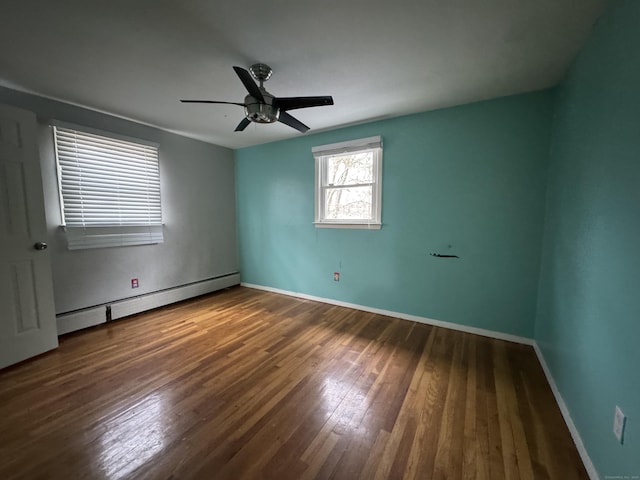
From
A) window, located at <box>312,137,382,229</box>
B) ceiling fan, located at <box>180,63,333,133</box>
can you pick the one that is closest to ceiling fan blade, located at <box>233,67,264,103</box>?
ceiling fan, located at <box>180,63,333,133</box>

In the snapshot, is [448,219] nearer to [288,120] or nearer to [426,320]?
[426,320]

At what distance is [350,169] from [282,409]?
9.21ft

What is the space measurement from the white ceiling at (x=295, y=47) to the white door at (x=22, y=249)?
55cm

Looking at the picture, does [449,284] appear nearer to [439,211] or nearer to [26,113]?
[439,211]

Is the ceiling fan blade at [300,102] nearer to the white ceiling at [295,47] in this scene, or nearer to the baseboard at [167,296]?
the white ceiling at [295,47]

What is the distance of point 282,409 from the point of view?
5.33ft

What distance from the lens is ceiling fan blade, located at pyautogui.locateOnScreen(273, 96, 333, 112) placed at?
1770mm

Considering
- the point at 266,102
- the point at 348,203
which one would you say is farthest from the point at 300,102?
the point at 348,203

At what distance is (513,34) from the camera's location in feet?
5.13

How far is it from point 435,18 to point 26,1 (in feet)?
7.38

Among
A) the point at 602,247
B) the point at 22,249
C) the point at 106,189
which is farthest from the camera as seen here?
the point at 106,189

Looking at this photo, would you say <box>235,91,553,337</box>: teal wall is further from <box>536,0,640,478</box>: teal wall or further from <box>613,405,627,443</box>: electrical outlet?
<box>613,405,627,443</box>: electrical outlet

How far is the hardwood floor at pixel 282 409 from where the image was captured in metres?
1.25

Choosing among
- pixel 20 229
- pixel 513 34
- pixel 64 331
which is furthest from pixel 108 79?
pixel 513 34
